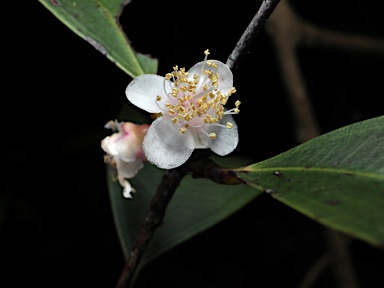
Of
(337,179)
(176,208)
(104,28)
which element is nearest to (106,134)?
(176,208)

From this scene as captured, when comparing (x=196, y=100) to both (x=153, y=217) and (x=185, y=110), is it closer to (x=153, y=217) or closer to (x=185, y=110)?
(x=185, y=110)

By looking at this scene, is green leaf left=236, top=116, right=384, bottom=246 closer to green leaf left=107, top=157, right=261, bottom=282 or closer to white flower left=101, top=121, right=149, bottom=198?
white flower left=101, top=121, right=149, bottom=198

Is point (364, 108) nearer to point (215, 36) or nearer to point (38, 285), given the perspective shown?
point (215, 36)

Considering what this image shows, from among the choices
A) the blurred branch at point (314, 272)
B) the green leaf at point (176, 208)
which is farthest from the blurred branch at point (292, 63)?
the green leaf at point (176, 208)

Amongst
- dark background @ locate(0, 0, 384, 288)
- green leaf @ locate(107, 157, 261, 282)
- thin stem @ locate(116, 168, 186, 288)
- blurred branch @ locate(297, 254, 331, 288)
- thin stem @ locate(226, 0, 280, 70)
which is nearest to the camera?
thin stem @ locate(226, 0, 280, 70)

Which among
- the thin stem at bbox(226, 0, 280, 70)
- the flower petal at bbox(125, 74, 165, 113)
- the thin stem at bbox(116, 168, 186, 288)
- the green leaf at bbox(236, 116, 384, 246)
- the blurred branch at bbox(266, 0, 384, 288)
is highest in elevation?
the thin stem at bbox(226, 0, 280, 70)

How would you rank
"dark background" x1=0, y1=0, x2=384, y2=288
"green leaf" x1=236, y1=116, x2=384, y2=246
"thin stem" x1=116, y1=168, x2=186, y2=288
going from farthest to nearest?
"dark background" x1=0, y1=0, x2=384, y2=288 → "thin stem" x1=116, y1=168, x2=186, y2=288 → "green leaf" x1=236, y1=116, x2=384, y2=246

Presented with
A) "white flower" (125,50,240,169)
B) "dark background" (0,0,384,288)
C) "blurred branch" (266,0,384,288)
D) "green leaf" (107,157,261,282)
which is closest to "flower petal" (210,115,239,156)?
"white flower" (125,50,240,169)
